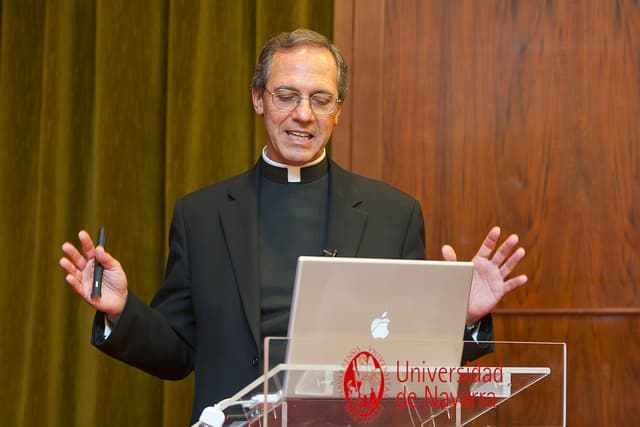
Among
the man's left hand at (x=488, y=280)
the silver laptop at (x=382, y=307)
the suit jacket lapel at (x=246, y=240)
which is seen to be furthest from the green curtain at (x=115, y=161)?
the silver laptop at (x=382, y=307)

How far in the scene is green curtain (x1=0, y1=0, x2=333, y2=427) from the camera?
3375mm

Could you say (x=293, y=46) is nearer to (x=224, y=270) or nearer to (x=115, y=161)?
(x=224, y=270)

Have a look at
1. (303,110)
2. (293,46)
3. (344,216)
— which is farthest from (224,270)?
(293,46)

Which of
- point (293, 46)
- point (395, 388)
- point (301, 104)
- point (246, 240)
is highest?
point (293, 46)

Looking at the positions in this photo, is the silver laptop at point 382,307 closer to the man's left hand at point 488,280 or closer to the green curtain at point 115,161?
the man's left hand at point 488,280

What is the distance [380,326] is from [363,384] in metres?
0.13

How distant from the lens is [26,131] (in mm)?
3533

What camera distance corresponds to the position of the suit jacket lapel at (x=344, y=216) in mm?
2381

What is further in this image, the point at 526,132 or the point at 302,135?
the point at 526,132

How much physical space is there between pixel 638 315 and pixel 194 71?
5.63 ft

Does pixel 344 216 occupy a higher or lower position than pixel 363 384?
higher

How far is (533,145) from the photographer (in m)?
2.99

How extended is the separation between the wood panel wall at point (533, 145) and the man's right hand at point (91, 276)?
116 cm

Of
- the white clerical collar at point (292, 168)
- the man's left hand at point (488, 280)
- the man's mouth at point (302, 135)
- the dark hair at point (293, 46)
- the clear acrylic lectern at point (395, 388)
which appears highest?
the dark hair at point (293, 46)
